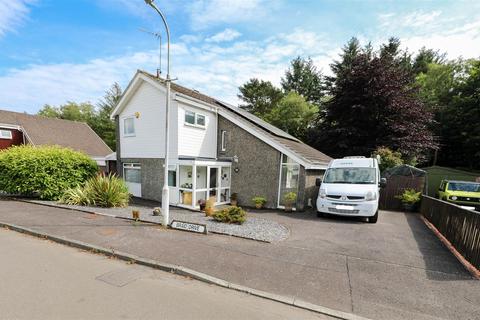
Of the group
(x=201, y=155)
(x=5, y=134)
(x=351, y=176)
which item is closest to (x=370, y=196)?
(x=351, y=176)

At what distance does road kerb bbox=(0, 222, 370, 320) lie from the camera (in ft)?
11.7

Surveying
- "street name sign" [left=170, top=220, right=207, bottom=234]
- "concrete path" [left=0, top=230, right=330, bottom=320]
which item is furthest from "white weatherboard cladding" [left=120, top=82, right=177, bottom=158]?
"concrete path" [left=0, top=230, right=330, bottom=320]

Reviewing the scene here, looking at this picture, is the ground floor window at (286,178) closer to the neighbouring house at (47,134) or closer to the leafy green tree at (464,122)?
the neighbouring house at (47,134)

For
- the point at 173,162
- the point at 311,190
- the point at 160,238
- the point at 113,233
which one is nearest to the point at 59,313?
the point at 160,238

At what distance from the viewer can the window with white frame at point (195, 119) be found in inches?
492

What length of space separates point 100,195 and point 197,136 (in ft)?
17.4

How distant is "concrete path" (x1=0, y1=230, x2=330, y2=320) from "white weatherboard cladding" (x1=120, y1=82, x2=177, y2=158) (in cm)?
782

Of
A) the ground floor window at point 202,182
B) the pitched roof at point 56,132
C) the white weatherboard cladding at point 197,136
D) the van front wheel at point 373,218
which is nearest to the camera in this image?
the van front wheel at point 373,218

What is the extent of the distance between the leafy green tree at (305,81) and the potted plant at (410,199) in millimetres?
28234

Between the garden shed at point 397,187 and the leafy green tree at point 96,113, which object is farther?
the leafy green tree at point 96,113

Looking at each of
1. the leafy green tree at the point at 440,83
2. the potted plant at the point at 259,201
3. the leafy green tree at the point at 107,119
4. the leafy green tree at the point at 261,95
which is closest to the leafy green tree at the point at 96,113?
the leafy green tree at the point at 107,119

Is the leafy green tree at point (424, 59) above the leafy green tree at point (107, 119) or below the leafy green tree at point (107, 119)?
above

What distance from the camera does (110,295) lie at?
3746 mm

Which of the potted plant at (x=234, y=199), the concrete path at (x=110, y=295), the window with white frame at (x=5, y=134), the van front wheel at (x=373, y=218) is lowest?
the potted plant at (x=234, y=199)
